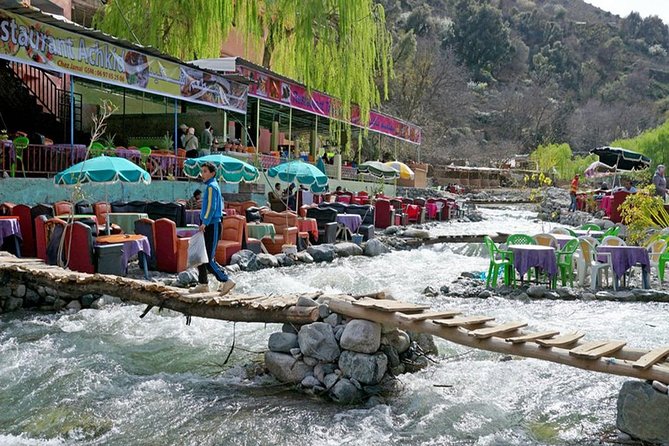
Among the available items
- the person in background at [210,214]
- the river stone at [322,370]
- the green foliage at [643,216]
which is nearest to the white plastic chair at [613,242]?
the green foliage at [643,216]

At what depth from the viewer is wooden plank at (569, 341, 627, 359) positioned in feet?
14.6

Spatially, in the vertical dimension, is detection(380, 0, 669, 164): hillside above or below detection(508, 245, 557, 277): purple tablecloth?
above

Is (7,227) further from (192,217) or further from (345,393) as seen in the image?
(345,393)

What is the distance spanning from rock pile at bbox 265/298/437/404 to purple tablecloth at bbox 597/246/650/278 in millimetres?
5487

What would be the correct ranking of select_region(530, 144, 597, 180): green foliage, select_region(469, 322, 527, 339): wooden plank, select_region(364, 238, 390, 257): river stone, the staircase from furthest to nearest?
1. select_region(530, 144, 597, 180): green foliage
2. the staircase
3. select_region(364, 238, 390, 257): river stone
4. select_region(469, 322, 527, 339): wooden plank

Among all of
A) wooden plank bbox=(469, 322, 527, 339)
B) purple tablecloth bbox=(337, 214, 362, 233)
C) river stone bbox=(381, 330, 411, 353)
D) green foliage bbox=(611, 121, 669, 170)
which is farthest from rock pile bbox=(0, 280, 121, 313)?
green foliage bbox=(611, 121, 669, 170)

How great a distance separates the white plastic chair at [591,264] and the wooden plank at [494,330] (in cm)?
549

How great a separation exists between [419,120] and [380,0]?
65.2 feet

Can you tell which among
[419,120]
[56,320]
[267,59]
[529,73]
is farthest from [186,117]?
[529,73]

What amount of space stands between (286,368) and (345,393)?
26.5 inches

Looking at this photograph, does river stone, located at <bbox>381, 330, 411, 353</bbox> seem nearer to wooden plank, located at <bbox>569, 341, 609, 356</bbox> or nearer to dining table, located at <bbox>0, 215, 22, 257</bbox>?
wooden plank, located at <bbox>569, 341, 609, 356</bbox>

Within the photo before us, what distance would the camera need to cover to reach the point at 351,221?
15.9 metres

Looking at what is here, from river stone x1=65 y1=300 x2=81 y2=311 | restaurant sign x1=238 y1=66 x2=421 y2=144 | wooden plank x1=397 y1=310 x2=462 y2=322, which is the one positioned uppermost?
restaurant sign x1=238 y1=66 x2=421 y2=144

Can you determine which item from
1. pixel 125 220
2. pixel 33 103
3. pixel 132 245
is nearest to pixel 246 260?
pixel 125 220
